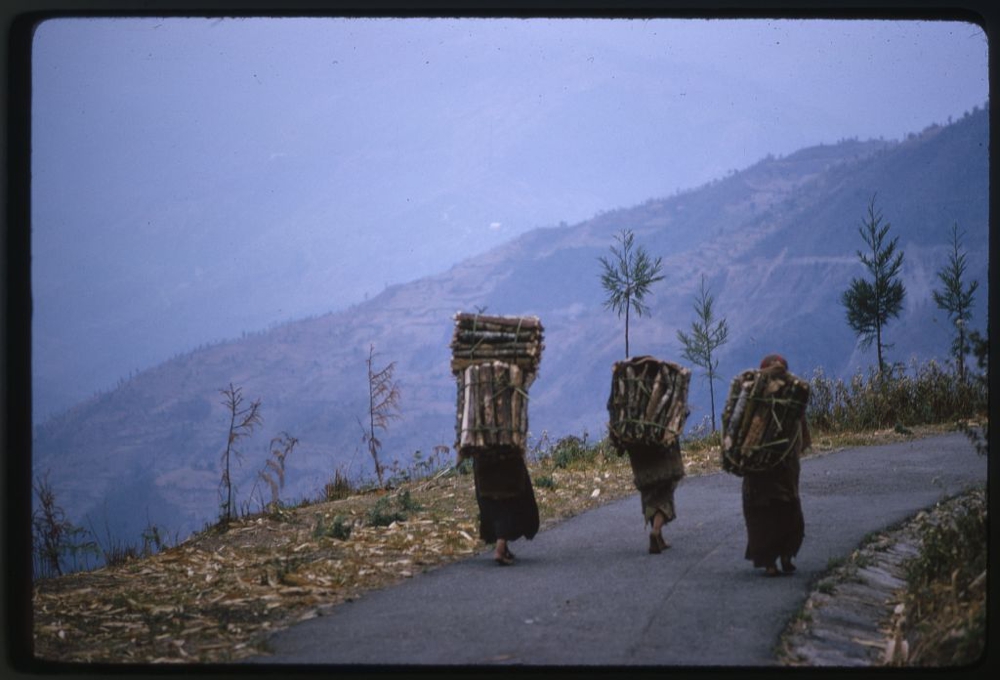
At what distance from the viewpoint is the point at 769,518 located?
355 inches

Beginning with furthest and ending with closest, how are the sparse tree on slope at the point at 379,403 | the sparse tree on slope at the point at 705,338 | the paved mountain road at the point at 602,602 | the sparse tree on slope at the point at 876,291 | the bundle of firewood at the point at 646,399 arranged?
the sparse tree on slope at the point at 876,291 → the sparse tree on slope at the point at 705,338 → the sparse tree on slope at the point at 379,403 → the bundle of firewood at the point at 646,399 → the paved mountain road at the point at 602,602

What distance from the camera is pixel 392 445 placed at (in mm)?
91938

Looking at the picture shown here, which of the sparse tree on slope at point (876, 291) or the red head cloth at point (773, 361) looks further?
the sparse tree on slope at point (876, 291)

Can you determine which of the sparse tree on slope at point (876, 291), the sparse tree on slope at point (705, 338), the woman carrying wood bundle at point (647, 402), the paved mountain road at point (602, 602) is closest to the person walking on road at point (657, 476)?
the woman carrying wood bundle at point (647, 402)

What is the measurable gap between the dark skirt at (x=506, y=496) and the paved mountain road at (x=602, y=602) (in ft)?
1.12

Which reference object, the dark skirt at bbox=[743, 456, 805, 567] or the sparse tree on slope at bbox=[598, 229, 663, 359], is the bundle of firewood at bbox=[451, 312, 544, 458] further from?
the sparse tree on slope at bbox=[598, 229, 663, 359]

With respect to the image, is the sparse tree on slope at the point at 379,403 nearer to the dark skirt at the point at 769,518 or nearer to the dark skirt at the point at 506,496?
the dark skirt at the point at 506,496

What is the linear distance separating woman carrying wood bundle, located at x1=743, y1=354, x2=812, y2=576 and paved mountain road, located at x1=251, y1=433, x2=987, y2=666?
0.20 meters

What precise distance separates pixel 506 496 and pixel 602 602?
1.77m

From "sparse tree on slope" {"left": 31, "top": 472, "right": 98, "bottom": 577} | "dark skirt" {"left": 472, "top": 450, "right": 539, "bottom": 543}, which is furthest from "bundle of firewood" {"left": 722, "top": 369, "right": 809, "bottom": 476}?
"sparse tree on slope" {"left": 31, "top": 472, "right": 98, "bottom": 577}

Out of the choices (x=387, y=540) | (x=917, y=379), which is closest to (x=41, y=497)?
(x=387, y=540)

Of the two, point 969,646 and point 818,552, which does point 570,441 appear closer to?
point 818,552

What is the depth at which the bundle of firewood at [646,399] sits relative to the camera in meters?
9.43

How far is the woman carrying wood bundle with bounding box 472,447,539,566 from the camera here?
9672 mm
